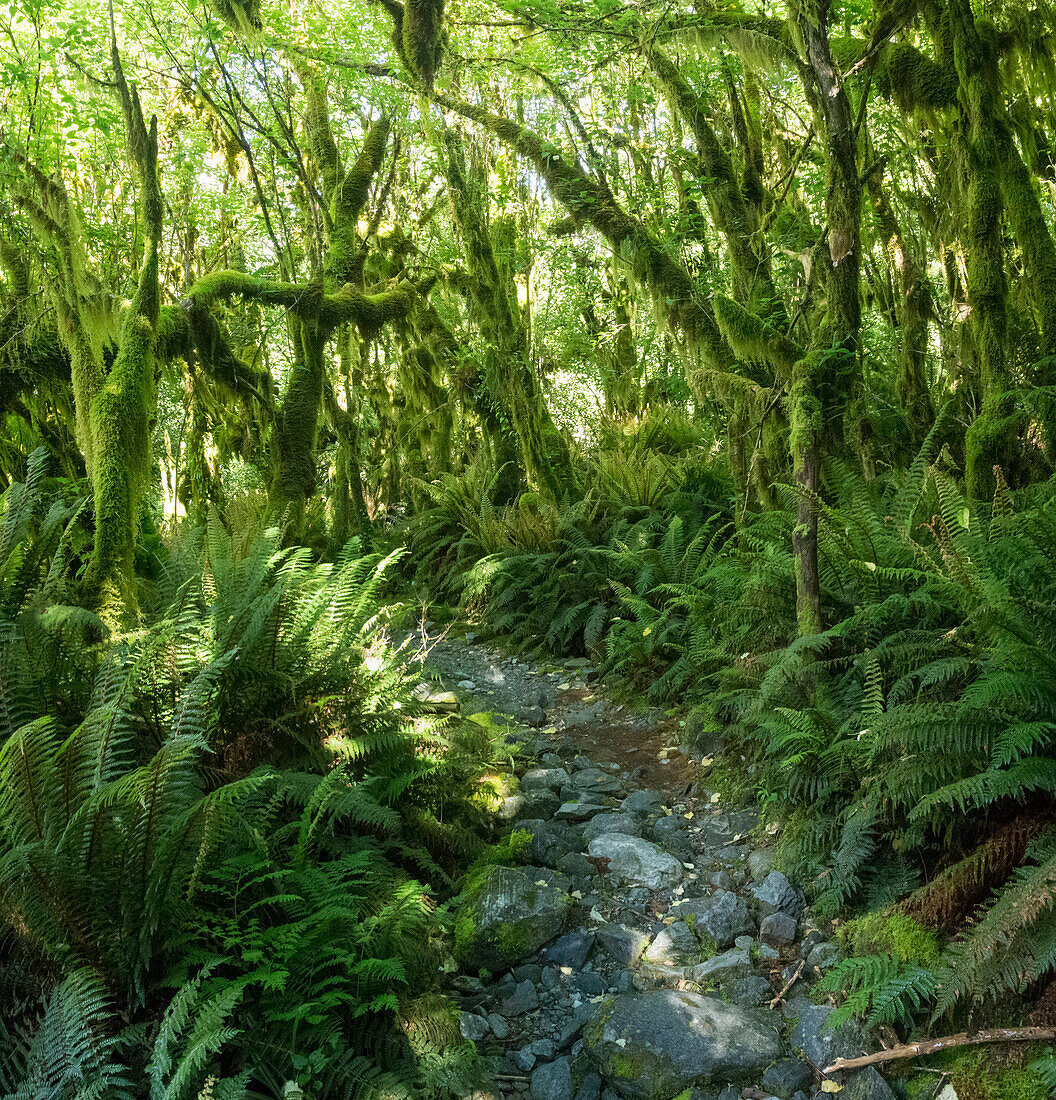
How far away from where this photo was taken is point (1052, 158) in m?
6.99

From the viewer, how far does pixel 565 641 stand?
7000 millimetres

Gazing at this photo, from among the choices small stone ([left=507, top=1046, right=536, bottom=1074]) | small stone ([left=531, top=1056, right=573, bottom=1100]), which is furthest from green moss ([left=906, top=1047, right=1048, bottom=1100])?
small stone ([left=507, top=1046, right=536, bottom=1074])

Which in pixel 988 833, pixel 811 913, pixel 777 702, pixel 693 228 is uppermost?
pixel 693 228

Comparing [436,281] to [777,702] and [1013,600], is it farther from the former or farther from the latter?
[1013,600]

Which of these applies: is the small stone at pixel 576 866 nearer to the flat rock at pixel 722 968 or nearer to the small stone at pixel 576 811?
the small stone at pixel 576 811

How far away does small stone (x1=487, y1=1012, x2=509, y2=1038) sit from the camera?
8.70 feet

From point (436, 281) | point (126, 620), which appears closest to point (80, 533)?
point (126, 620)

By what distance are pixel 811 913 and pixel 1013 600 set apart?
1.40 meters

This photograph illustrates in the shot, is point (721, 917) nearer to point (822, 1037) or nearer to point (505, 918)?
point (822, 1037)

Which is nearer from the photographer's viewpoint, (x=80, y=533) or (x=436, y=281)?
(x=80, y=533)

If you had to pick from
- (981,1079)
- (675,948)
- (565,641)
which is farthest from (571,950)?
(565,641)

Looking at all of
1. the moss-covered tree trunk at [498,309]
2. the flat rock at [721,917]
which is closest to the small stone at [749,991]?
the flat rock at [721,917]

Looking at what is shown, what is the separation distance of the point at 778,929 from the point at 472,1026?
1204mm

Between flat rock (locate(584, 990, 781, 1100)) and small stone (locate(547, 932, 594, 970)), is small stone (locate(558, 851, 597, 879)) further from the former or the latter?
flat rock (locate(584, 990, 781, 1100))
